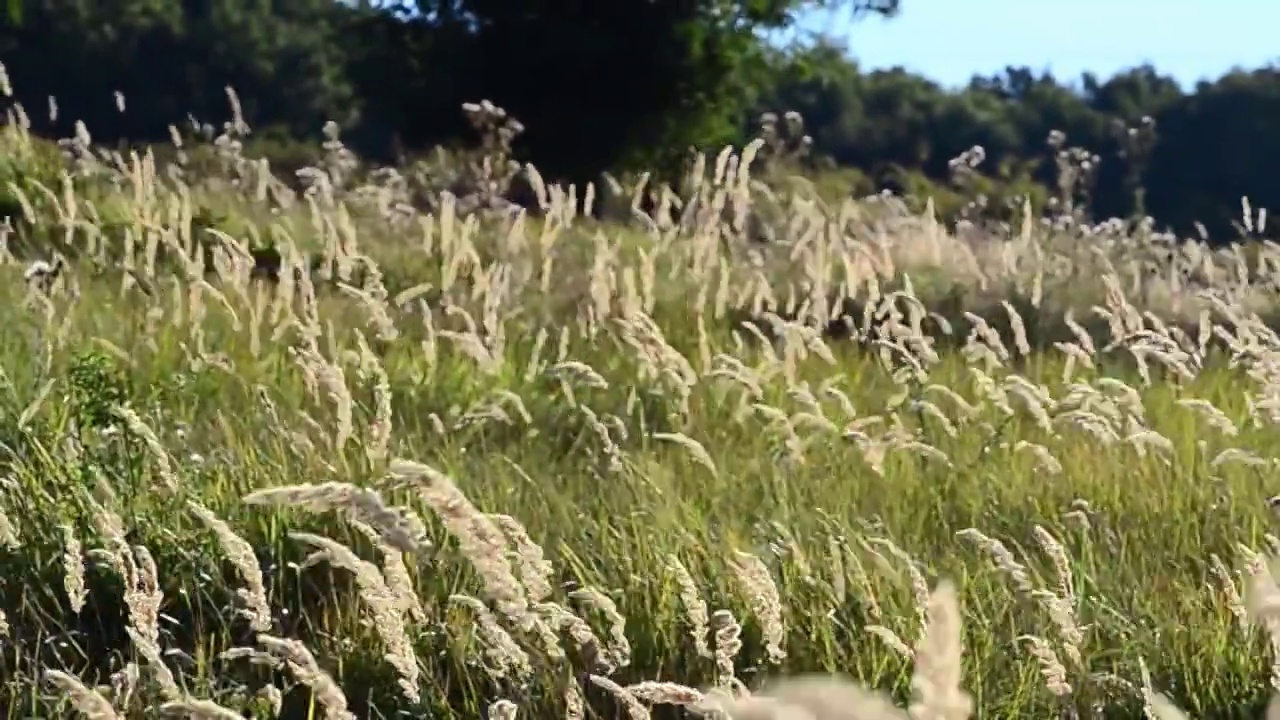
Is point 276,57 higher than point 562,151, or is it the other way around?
point 276,57

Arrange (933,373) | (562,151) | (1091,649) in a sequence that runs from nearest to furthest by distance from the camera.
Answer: (1091,649) < (933,373) < (562,151)

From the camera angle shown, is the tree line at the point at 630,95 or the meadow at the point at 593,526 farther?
the tree line at the point at 630,95

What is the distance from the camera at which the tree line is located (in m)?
15.4

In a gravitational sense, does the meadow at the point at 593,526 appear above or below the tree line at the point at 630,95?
below

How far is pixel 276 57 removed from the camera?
130 ft

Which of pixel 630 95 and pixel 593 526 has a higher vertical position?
pixel 630 95

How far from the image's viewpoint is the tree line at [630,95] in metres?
15.4

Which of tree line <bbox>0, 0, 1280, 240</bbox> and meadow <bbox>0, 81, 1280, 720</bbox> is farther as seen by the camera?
tree line <bbox>0, 0, 1280, 240</bbox>

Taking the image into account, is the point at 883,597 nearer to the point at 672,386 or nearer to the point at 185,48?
the point at 672,386

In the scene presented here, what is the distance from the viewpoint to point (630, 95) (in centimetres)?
1566

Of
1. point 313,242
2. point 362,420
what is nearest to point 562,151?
point 313,242

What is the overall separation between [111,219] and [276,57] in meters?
34.4

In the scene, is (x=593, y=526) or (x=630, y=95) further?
(x=630, y=95)

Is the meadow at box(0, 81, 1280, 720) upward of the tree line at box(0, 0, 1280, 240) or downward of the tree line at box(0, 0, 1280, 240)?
A: downward
